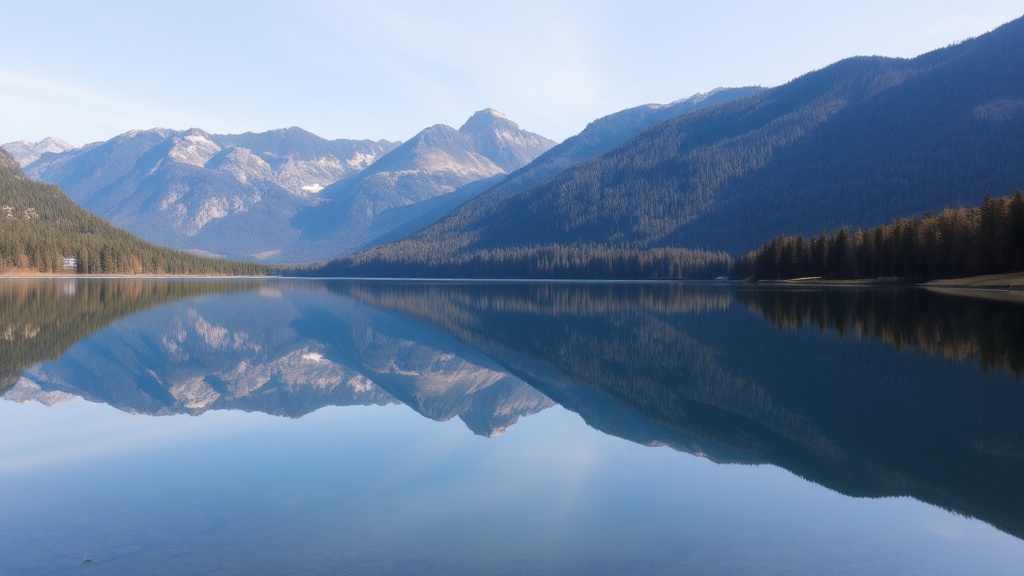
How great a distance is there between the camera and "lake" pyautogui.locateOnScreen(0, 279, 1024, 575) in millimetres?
9625

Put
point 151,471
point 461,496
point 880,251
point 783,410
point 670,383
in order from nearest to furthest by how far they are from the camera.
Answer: point 461,496 → point 151,471 → point 783,410 → point 670,383 → point 880,251

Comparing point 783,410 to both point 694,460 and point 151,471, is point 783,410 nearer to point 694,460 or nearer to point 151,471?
point 694,460

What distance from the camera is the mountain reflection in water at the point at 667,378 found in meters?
14.5

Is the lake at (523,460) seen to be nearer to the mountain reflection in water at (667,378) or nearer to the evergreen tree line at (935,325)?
the mountain reflection in water at (667,378)

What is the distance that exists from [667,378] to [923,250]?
95.8 meters

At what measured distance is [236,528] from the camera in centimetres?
1034

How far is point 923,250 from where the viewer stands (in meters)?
101

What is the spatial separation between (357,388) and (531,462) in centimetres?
1186

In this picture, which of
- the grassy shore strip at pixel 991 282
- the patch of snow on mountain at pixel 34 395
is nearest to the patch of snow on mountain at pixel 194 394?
the patch of snow on mountain at pixel 34 395

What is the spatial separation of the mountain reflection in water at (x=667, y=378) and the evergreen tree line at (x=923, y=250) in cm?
4921

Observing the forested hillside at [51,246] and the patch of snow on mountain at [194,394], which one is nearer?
the patch of snow on mountain at [194,394]

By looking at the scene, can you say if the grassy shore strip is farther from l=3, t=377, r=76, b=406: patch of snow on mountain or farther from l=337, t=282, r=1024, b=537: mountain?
l=3, t=377, r=76, b=406: patch of snow on mountain

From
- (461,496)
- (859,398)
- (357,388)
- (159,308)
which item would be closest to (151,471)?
(461,496)

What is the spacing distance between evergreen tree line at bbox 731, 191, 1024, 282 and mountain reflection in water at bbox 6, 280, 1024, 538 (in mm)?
49214
